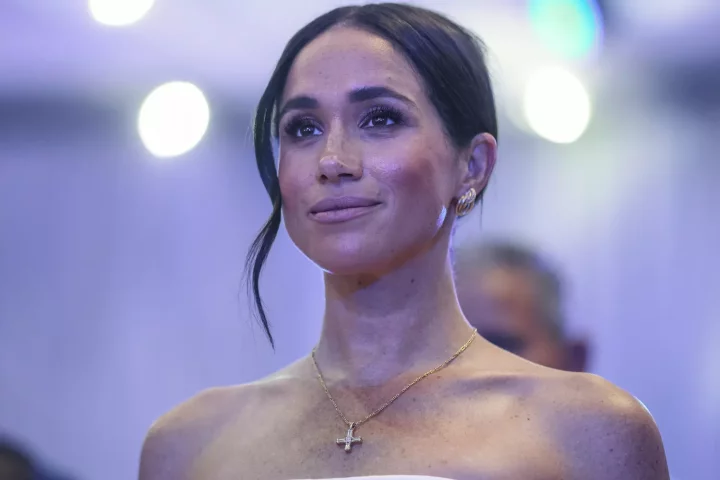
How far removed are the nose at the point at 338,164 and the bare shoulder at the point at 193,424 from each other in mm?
358

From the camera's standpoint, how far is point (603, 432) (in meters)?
1.43

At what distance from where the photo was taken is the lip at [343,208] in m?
1.49

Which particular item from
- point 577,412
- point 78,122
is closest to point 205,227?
point 78,122

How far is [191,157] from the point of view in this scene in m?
2.30

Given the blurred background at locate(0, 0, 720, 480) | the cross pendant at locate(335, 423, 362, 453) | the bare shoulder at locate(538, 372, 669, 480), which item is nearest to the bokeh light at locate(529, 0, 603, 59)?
the blurred background at locate(0, 0, 720, 480)

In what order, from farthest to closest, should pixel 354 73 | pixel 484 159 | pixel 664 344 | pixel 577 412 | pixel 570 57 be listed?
pixel 570 57 < pixel 664 344 < pixel 484 159 < pixel 354 73 < pixel 577 412

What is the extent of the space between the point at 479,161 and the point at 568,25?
62 cm

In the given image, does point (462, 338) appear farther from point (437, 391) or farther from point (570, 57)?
point (570, 57)

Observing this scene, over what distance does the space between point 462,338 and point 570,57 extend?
2.58ft

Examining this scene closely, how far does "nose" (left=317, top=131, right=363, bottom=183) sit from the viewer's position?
1487 millimetres

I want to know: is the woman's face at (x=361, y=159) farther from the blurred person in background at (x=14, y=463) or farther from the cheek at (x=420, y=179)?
the blurred person in background at (x=14, y=463)

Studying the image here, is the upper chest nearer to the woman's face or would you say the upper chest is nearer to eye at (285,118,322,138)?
the woman's face

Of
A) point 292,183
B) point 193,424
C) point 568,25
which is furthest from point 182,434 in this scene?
point 568,25

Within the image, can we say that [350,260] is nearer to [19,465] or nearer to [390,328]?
[390,328]
